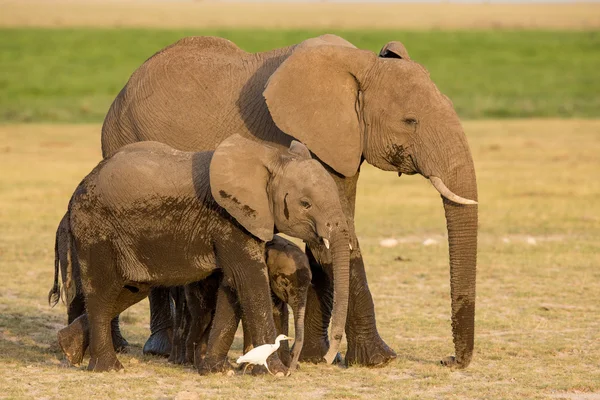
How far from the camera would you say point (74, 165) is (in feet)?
80.0

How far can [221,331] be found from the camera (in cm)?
852

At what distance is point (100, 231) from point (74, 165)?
16043mm

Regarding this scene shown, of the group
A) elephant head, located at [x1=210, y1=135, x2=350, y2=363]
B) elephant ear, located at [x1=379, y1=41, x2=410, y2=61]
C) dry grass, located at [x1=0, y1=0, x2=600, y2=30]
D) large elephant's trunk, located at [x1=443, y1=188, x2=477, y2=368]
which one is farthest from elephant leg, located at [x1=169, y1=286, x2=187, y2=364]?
dry grass, located at [x1=0, y1=0, x2=600, y2=30]

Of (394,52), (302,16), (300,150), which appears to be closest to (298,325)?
(300,150)

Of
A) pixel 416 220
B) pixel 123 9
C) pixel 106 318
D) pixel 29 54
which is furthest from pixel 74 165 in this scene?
pixel 123 9

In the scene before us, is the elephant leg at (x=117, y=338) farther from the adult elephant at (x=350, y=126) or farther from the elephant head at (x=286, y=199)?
the elephant head at (x=286, y=199)

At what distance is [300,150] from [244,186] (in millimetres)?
495

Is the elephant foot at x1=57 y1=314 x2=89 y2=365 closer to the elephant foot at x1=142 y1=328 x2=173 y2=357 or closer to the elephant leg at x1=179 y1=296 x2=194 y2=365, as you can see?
the elephant leg at x1=179 y1=296 x2=194 y2=365

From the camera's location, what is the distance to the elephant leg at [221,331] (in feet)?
27.9

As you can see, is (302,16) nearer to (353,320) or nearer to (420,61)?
(420,61)

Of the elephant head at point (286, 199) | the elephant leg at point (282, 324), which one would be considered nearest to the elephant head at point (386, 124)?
the elephant head at point (286, 199)

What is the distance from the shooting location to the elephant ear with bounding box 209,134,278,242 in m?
8.24

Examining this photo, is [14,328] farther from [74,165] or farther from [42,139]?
[42,139]

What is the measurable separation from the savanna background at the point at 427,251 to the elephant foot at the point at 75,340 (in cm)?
10
